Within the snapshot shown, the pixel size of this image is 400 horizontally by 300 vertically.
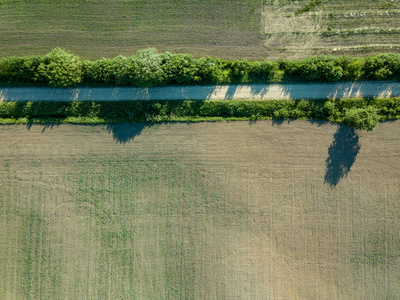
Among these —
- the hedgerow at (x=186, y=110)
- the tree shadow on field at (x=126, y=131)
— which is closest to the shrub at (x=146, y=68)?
the hedgerow at (x=186, y=110)

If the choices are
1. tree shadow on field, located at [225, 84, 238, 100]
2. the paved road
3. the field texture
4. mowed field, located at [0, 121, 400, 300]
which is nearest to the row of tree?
tree shadow on field, located at [225, 84, 238, 100]

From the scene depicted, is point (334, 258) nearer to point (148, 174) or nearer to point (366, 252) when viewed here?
point (366, 252)

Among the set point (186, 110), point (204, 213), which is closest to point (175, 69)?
point (186, 110)

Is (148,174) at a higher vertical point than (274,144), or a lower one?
lower

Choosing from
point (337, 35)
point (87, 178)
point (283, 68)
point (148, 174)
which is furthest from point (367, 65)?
point (87, 178)

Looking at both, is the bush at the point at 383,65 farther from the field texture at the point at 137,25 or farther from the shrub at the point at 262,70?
the field texture at the point at 137,25

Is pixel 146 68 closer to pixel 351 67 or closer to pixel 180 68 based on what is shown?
pixel 180 68
